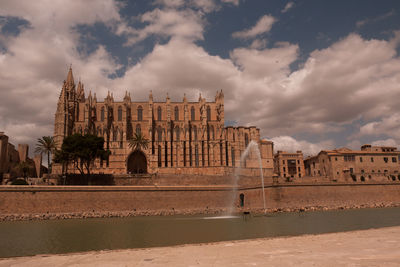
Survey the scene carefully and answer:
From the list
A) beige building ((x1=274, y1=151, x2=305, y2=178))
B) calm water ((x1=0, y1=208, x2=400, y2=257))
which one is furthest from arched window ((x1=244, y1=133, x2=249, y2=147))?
calm water ((x1=0, y1=208, x2=400, y2=257))

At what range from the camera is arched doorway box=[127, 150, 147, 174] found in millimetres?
61931

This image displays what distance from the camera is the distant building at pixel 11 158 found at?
54844mm

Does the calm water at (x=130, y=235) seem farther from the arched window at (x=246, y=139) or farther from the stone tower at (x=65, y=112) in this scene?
the arched window at (x=246, y=139)

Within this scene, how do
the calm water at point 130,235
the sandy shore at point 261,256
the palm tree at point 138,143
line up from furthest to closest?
the palm tree at point 138,143 < the calm water at point 130,235 < the sandy shore at point 261,256

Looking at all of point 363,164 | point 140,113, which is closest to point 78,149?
point 140,113

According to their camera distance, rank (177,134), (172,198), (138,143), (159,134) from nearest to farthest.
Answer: (172,198), (138,143), (159,134), (177,134)

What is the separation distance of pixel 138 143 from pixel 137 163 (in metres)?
4.99

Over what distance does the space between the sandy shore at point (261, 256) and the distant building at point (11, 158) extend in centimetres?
4740

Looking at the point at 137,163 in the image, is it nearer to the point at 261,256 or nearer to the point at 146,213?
the point at 146,213

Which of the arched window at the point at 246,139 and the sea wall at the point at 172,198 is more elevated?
the arched window at the point at 246,139

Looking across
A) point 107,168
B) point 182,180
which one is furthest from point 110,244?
point 107,168

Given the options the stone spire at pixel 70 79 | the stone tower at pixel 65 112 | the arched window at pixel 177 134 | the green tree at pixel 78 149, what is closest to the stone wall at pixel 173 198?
the green tree at pixel 78 149

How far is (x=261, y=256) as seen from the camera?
1270 cm

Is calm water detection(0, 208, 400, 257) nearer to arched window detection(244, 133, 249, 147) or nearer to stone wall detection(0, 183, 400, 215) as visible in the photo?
stone wall detection(0, 183, 400, 215)
